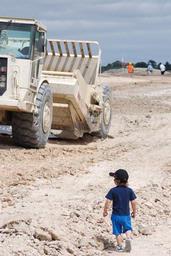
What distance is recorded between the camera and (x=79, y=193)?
1086 centimetres

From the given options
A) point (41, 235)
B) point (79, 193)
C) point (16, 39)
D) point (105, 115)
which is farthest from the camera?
point (105, 115)

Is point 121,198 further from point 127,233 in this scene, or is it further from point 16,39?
point 16,39

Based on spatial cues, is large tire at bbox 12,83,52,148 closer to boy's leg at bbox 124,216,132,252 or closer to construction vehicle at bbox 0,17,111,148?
construction vehicle at bbox 0,17,111,148

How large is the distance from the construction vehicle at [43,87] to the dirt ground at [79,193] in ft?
1.30

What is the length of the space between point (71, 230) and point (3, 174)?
3.80 m

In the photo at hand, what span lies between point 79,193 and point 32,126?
4.16 meters

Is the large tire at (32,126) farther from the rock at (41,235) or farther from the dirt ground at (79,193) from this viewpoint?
the rock at (41,235)

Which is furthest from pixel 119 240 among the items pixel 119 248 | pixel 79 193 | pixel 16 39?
pixel 16 39

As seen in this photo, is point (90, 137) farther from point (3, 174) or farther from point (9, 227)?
point (9, 227)

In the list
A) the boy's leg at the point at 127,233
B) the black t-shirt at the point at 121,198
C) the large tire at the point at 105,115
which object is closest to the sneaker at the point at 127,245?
the boy's leg at the point at 127,233

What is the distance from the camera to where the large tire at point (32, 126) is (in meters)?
14.8

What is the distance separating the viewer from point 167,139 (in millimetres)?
17250

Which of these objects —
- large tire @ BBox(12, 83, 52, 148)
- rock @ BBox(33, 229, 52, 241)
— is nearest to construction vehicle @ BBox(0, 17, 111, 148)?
large tire @ BBox(12, 83, 52, 148)

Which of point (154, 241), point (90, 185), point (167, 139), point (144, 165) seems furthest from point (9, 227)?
point (167, 139)
